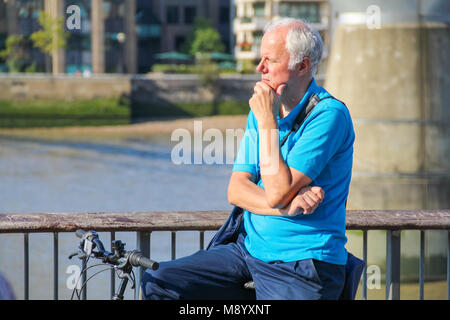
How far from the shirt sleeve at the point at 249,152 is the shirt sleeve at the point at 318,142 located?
205 mm

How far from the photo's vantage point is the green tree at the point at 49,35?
54.6 m

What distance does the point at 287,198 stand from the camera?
2576mm

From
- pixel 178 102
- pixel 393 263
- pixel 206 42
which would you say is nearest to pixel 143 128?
pixel 178 102

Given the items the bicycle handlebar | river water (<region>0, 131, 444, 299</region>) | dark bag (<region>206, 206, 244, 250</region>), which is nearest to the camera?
the bicycle handlebar

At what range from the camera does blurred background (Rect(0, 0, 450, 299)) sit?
12.3 meters

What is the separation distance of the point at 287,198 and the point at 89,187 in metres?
29.1

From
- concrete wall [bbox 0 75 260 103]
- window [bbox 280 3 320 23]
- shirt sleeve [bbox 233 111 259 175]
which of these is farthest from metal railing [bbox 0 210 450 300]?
window [bbox 280 3 320 23]

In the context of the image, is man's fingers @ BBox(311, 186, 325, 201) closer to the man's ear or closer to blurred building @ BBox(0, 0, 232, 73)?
the man's ear

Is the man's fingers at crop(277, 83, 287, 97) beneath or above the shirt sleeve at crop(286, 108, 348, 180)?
above

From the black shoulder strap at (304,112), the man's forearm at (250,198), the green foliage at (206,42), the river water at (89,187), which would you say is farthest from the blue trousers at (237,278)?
the green foliage at (206,42)

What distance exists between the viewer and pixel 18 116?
5053cm

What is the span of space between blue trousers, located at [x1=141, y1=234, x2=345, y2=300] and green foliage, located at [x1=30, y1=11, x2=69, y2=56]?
52.8m

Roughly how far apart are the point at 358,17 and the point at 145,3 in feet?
196
